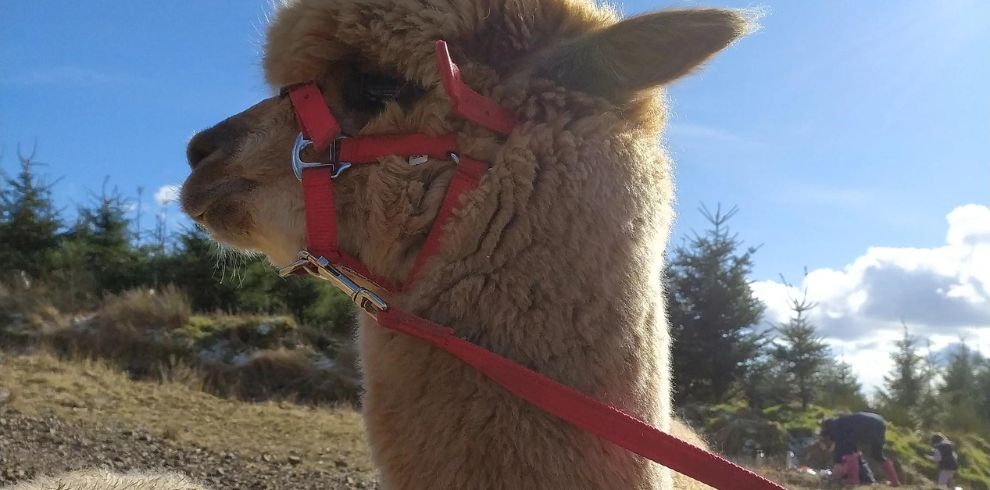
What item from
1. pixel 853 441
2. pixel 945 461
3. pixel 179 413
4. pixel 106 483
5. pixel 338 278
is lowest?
pixel 945 461

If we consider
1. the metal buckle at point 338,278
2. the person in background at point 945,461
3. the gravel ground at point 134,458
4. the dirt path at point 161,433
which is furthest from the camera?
the person in background at point 945,461

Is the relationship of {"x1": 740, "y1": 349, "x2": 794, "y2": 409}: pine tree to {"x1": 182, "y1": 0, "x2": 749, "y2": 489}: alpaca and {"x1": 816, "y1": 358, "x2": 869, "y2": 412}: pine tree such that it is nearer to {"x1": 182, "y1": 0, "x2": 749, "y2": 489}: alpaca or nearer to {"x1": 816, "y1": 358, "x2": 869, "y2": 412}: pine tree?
{"x1": 816, "y1": 358, "x2": 869, "y2": 412}: pine tree

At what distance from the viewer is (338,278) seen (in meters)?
1.71

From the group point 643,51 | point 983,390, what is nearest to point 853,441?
point 643,51

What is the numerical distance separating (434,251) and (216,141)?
720mm

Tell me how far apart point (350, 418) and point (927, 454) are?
33.7 feet

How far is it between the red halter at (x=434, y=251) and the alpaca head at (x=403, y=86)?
0.10 feet

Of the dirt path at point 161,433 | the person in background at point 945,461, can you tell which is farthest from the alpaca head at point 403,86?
the person in background at point 945,461

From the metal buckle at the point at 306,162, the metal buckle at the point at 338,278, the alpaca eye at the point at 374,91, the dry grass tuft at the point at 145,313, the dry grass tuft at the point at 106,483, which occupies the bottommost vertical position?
the dry grass tuft at the point at 106,483

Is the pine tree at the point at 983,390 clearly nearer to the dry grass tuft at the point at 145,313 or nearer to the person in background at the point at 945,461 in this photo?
the person in background at the point at 945,461

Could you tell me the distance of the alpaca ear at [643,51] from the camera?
156 centimetres

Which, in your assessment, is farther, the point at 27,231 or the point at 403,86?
the point at 27,231

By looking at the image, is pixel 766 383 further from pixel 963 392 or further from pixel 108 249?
pixel 108 249

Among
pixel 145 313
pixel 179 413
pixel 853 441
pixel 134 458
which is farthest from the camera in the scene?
pixel 145 313
